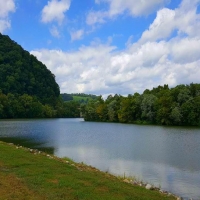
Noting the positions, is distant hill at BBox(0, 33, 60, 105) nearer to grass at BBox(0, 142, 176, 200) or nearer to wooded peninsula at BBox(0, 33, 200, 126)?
wooded peninsula at BBox(0, 33, 200, 126)

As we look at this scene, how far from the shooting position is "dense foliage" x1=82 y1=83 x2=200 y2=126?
84938 mm

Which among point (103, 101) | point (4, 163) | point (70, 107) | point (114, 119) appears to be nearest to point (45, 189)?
point (4, 163)

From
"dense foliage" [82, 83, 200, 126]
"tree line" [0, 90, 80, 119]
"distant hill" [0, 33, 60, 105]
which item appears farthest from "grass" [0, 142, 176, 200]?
"distant hill" [0, 33, 60, 105]

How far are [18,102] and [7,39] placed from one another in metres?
68.1

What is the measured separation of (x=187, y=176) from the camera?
67.6 ft

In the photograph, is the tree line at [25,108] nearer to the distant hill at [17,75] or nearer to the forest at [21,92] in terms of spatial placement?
the forest at [21,92]

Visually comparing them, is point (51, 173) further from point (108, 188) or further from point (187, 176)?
point (187, 176)

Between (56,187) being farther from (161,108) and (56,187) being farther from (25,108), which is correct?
(25,108)

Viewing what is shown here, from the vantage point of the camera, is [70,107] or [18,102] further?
[70,107]

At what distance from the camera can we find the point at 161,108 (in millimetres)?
89188

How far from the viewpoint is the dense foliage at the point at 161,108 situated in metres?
84.9

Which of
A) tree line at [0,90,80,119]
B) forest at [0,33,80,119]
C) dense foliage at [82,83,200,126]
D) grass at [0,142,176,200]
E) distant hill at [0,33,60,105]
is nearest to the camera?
grass at [0,142,176,200]

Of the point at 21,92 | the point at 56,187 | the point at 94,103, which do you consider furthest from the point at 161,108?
the point at 21,92

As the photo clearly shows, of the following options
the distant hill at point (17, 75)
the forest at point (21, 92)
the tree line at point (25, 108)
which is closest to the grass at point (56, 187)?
the tree line at point (25, 108)
